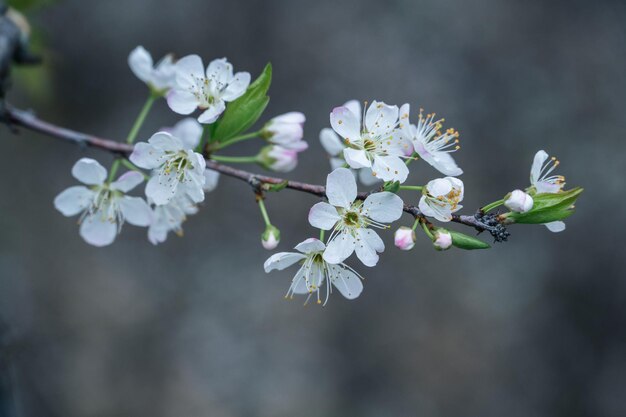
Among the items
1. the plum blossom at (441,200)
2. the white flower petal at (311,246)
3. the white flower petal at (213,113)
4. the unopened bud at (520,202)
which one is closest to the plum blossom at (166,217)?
the white flower petal at (213,113)

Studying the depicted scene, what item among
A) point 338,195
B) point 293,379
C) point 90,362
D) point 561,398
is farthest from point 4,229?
point 561,398

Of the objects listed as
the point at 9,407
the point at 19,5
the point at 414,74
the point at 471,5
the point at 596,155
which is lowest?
the point at 9,407

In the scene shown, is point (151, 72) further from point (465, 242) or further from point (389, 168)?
point (465, 242)

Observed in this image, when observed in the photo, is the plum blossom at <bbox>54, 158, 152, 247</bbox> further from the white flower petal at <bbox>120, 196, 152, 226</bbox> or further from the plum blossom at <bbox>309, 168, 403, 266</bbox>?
the plum blossom at <bbox>309, 168, 403, 266</bbox>

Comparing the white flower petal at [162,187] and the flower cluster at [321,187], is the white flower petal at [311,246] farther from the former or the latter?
the white flower petal at [162,187]

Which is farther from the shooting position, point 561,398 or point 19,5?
point 561,398

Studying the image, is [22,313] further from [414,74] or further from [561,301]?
[561,301]

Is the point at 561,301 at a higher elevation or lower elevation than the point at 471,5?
lower
